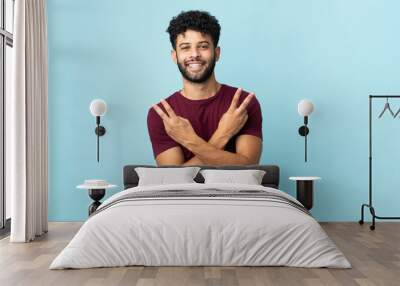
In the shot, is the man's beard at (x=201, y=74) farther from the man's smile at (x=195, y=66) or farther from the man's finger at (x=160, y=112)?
the man's finger at (x=160, y=112)

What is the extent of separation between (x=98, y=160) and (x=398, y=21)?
4169 mm

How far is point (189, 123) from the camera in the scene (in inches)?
274

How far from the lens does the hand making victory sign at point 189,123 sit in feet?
22.8

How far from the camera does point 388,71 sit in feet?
23.5

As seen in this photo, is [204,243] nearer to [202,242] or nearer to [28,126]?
[202,242]

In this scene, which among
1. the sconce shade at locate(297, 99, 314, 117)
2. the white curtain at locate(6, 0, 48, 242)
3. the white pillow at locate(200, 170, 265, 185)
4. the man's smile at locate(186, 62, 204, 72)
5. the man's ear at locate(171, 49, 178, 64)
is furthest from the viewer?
the man's ear at locate(171, 49, 178, 64)

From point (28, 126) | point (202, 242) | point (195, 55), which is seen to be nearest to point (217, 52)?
point (195, 55)

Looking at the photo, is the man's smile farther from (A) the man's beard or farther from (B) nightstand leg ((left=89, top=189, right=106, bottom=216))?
(B) nightstand leg ((left=89, top=189, right=106, bottom=216))

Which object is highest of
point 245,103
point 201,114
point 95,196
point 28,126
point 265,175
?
point 245,103

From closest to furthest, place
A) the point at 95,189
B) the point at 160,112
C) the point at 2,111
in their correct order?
the point at 2,111 → the point at 95,189 → the point at 160,112

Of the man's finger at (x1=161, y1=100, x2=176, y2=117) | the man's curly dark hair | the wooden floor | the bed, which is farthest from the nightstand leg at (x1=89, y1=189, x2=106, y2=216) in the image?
the bed

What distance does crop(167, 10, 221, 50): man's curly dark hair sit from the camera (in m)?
7.01

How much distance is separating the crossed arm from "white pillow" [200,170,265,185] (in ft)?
1.64

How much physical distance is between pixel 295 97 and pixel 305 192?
1.22 meters
